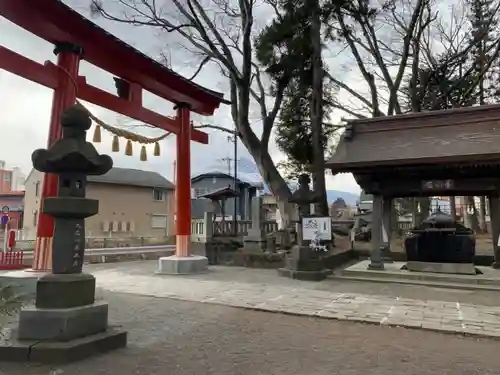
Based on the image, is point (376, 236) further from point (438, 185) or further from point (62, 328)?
point (62, 328)

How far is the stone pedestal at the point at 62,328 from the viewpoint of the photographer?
3543mm

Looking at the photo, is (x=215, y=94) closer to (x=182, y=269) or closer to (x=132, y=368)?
(x=182, y=269)

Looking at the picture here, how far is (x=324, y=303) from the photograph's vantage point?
6.37 metres

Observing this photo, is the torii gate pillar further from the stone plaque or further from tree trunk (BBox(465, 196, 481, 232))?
tree trunk (BBox(465, 196, 481, 232))

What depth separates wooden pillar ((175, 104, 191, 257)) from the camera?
33.3 ft

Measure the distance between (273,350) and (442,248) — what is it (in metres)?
6.99

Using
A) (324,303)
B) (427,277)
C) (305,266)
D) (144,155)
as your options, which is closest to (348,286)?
(305,266)

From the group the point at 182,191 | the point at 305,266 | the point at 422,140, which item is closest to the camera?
the point at 305,266

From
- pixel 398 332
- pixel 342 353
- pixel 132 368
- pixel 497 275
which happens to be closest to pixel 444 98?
pixel 497 275

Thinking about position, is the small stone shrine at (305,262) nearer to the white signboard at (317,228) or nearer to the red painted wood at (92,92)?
the white signboard at (317,228)

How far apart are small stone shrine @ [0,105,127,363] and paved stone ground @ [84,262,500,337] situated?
2.70 metres

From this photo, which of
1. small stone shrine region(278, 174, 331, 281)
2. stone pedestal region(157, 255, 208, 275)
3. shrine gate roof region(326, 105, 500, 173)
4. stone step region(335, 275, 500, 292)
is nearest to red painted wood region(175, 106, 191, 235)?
stone pedestal region(157, 255, 208, 275)

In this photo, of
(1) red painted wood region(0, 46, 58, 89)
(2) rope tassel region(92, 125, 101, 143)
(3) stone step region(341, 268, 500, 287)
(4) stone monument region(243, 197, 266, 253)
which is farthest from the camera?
(4) stone monument region(243, 197, 266, 253)

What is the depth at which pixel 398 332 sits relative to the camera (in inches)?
187
